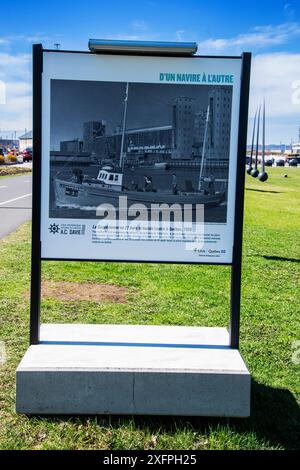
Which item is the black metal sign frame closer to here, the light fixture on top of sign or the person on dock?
the light fixture on top of sign

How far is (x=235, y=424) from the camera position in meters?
3.83

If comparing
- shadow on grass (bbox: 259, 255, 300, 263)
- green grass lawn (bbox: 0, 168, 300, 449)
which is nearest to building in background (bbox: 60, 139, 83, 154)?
green grass lawn (bbox: 0, 168, 300, 449)

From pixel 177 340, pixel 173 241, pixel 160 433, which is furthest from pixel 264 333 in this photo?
pixel 160 433

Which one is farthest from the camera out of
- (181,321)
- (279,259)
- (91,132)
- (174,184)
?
(279,259)

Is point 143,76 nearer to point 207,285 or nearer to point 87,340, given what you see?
point 87,340

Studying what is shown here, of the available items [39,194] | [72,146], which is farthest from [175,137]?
[39,194]

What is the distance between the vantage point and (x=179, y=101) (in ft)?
13.6

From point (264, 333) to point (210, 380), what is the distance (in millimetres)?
2213

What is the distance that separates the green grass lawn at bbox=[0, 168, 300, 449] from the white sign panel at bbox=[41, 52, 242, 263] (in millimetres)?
1231

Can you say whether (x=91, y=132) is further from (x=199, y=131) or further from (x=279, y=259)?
(x=279, y=259)

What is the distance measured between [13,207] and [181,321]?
13.0 meters

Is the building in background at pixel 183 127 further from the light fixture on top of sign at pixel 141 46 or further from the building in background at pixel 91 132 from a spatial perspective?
the building in background at pixel 91 132

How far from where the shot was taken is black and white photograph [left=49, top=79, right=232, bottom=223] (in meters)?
4.14

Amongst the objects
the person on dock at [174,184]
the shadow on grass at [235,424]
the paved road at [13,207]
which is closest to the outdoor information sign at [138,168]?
the person on dock at [174,184]
